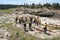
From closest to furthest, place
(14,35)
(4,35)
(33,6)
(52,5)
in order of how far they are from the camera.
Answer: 1. (14,35)
2. (4,35)
3. (52,5)
4. (33,6)

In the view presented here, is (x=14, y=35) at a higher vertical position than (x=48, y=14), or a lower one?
higher

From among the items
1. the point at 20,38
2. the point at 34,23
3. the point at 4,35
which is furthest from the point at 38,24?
→ the point at 20,38

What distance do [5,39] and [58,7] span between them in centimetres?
8287

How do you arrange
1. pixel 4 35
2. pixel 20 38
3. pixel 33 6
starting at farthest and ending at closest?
pixel 33 6 < pixel 4 35 < pixel 20 38

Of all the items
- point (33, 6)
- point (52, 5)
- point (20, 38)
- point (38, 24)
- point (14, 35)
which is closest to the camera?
point (20, 38)

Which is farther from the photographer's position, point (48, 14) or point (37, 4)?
point (37, 4)

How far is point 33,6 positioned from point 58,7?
17.7 meters

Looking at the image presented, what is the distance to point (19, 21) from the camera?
33.3 metres

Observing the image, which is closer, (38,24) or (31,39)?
(31,39)

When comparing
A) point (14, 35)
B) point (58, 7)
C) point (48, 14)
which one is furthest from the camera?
point (58, 7)

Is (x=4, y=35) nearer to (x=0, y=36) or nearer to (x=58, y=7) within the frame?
(x=0, y=36)

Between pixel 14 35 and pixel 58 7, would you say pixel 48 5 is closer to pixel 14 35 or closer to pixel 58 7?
pixel 58 7

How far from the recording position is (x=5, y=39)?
20.1m

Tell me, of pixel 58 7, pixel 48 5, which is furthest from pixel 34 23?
pixel 48 5
